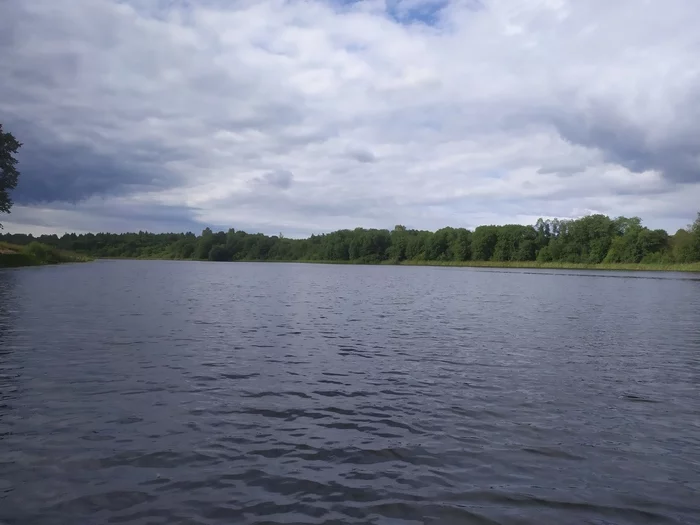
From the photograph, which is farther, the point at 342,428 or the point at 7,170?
the point at 7,170

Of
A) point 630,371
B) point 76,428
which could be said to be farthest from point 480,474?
point 630,371

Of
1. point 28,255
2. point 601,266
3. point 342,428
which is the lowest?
point 342,428

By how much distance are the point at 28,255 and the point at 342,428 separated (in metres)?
102

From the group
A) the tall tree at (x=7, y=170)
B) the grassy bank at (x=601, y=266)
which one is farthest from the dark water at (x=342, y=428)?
the grassy bank at (x=601, y=266)

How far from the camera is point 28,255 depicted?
94.0 metres

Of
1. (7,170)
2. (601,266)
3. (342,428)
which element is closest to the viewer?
(342,428)

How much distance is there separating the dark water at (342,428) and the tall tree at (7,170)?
2584 inches

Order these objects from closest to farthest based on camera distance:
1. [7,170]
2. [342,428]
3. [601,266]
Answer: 1. [342,428]
2. [7,170]
3. [601,266]

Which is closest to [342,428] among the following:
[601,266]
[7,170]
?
[7,170]

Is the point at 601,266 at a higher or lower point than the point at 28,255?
higher

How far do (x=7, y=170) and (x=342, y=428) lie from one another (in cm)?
8866

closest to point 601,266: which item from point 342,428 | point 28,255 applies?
point 28,255

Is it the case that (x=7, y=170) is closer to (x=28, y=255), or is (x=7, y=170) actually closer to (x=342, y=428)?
(x=28, y=255)

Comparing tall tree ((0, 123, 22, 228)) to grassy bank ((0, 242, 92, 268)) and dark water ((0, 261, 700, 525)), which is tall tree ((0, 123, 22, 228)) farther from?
dark water ((0, 261, 700, 525))
